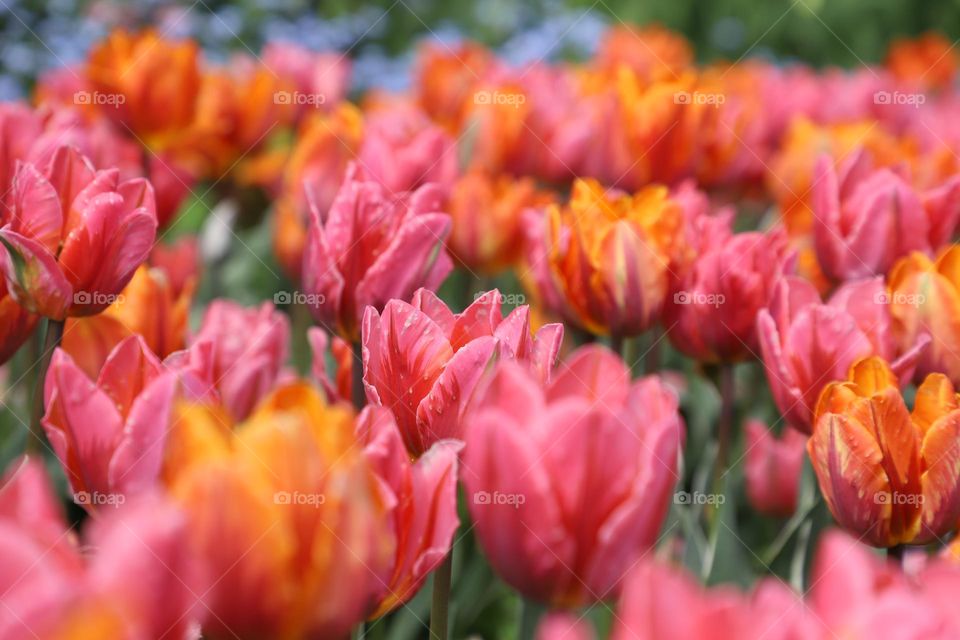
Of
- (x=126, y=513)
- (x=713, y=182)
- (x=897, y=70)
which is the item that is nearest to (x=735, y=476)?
(x=713, y=182)

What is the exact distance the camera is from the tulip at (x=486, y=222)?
1.72 meters

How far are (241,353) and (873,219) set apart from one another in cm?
80

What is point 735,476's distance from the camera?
1.59m

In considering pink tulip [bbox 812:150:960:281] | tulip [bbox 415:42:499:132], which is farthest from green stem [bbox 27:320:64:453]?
tulip [bbox 415:42:499:132]

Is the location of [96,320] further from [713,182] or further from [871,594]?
[713,182]

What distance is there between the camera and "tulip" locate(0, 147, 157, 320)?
3.25 ft

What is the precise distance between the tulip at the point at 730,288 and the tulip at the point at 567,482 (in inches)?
21.6

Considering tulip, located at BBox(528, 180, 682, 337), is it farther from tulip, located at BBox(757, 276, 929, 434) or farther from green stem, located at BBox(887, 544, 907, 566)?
green stem, located at BBox(887, 544, 907, 566)

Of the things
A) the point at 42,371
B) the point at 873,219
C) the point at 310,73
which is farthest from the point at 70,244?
the point at 310,73

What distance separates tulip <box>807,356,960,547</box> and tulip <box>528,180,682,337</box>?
1.16 ft


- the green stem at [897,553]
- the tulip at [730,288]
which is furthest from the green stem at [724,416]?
the green stem at [897,553]

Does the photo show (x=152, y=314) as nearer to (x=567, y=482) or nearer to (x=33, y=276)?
(x=33, y=276)

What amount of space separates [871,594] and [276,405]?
0.37m

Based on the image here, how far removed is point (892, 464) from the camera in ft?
3.01
